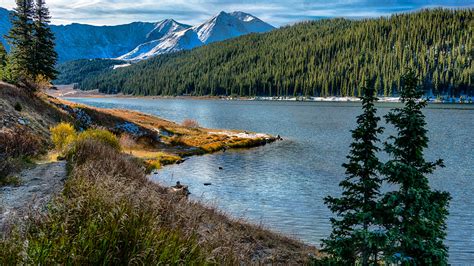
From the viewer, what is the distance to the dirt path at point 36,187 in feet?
34.5

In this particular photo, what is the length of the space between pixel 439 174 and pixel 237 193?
2098cm

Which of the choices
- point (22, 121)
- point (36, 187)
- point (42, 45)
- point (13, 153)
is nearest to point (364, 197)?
point (36, 187)

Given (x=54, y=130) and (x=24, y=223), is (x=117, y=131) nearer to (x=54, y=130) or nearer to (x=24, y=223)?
(x=54, y=130)

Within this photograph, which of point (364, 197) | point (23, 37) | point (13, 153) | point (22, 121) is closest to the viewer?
point (364, 197)

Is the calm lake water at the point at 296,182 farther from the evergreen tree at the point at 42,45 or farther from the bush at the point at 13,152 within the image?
the evergreen tree at the point at 42,45

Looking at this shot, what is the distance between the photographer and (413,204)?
10383 millimetres

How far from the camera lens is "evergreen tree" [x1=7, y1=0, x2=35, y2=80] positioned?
5259cm

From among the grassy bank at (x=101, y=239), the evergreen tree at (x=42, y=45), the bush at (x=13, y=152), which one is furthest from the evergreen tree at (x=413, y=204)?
the evergreen tree at (x=42, y=45)

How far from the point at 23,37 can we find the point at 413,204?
57.3 m

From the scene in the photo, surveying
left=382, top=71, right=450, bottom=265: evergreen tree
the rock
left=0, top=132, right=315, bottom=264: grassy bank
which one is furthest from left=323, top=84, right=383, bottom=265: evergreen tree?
the rock

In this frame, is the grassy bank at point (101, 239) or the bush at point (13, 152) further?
the bush at point (13, 152)

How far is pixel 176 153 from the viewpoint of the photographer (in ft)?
157

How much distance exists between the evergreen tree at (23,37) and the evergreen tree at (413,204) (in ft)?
175

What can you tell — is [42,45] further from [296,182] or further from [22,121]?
[296,182]
